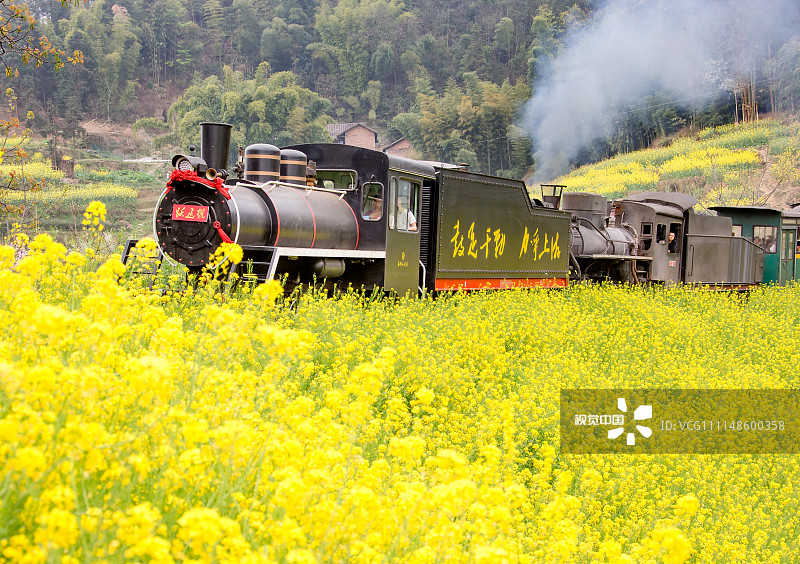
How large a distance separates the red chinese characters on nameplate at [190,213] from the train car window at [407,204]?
9.94ft

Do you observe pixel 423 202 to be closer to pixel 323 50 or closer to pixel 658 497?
pixel 658 497

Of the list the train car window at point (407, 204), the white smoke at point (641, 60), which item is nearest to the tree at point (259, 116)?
the white smoke at point (641, 60)

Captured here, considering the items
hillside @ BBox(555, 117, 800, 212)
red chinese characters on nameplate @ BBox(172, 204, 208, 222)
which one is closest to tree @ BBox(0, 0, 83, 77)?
red chinese characters on nameplate @ BBox(172, 204, 208, 222)

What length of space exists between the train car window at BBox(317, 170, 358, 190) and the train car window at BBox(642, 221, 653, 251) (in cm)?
1042

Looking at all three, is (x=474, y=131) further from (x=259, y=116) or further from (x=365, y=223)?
(x=365, y=223)

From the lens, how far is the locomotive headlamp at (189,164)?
28.7ft

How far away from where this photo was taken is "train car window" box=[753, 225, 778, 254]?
2138cm

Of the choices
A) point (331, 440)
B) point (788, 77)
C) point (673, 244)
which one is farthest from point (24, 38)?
point (788, 77)

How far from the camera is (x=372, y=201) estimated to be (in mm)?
10398

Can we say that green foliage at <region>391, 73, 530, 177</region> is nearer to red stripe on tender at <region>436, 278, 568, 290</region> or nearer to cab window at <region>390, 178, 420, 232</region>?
red stripe on tender at <region>436, 278, 568, 290</region>

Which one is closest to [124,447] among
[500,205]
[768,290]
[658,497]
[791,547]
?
[658,497]

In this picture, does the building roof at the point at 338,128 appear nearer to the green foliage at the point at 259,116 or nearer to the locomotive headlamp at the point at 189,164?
the green foliage at the point at 259,116

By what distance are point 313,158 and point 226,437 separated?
8936 millimetres

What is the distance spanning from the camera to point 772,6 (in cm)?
5750
